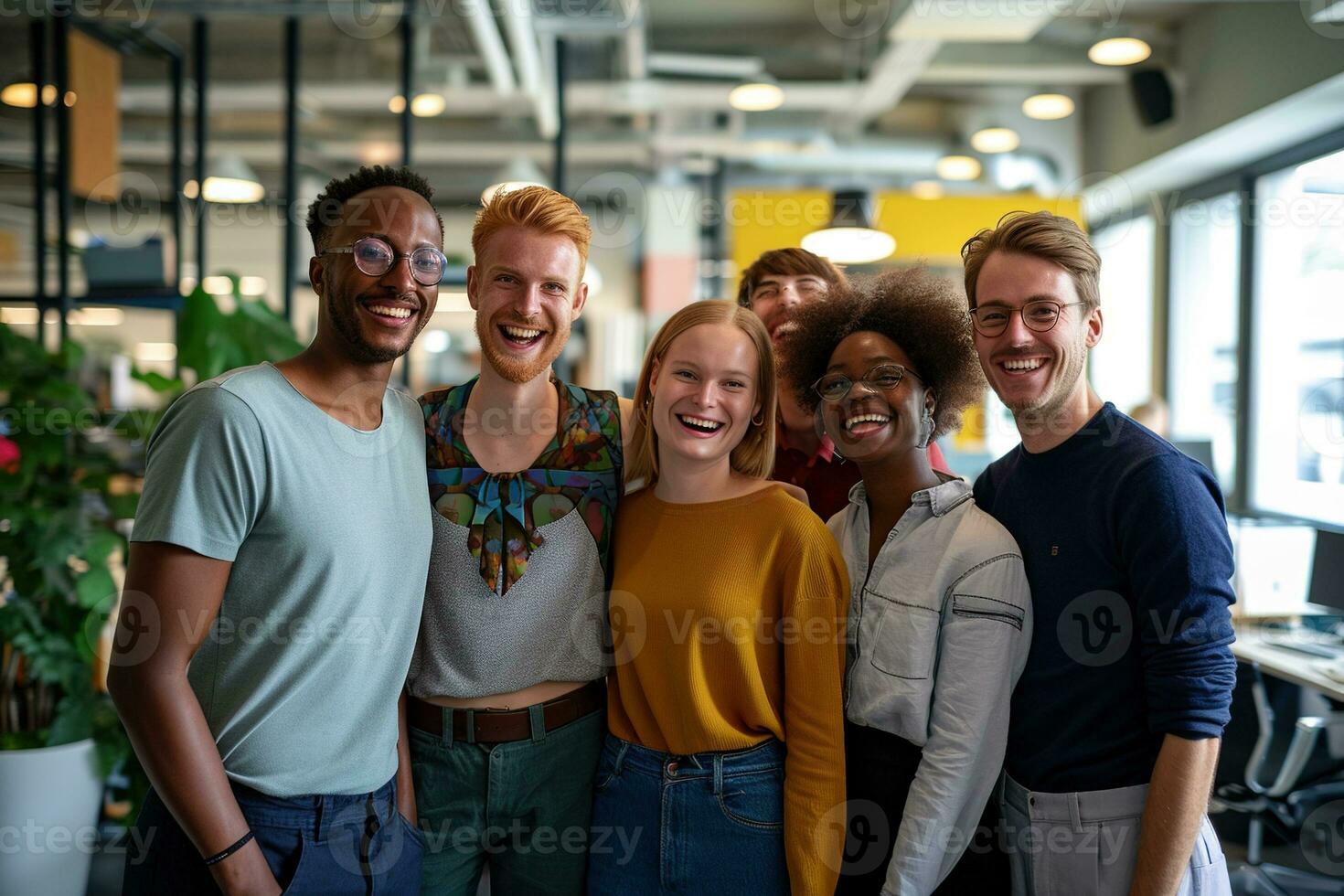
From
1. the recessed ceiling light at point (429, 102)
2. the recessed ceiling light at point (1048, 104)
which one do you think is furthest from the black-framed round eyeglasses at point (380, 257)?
the recessed ceiling light at point (1048, 104)

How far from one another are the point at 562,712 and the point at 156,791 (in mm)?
640

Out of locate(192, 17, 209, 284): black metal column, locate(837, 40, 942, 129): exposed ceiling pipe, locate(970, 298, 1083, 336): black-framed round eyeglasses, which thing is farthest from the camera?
locate(837, 40, 942, 129): exposed ceiling pipe

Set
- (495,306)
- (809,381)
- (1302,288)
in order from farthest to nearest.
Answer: (1302,288) < (809,381) < (495,306)

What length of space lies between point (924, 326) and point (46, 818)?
306 cm

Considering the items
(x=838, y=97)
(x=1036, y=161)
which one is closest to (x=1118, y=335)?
(x=1036, y=161)

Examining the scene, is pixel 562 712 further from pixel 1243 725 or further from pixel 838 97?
pixel 838 97

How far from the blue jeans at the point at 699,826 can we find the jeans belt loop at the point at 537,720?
163mm

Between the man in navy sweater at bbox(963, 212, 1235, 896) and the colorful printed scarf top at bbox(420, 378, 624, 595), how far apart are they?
713 mm

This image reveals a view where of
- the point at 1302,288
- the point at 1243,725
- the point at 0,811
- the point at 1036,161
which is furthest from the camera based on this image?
the point at 1036,161

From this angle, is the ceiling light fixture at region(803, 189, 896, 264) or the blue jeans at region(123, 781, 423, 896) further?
the ceiling light fixture at region(803, 189, 896, 264)

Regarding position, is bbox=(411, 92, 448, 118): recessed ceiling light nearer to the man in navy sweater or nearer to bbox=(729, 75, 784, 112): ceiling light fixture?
bbox=(729, 75, 784, 112): ceiling light fixture

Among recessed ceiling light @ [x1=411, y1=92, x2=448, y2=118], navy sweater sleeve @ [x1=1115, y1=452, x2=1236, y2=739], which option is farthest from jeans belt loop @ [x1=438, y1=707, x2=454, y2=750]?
recessed ceiling light @ [x1=411, y1=92, x2=448, y2=118]

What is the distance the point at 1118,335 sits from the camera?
28.7ft

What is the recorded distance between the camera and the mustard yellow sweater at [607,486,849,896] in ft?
5.43
